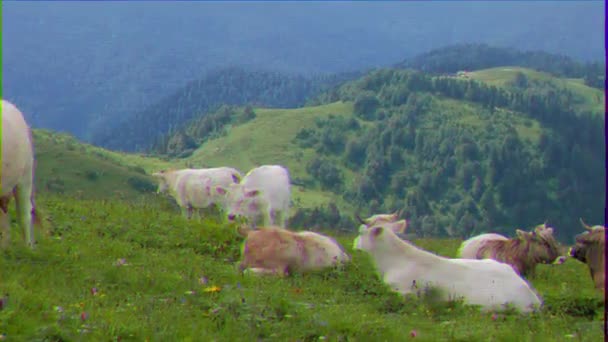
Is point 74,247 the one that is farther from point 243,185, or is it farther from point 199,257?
point 243,185

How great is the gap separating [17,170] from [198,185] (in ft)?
45.3

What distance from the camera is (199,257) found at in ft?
41.5

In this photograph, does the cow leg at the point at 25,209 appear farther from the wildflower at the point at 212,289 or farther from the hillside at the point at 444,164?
the hillside at the point at 444,164

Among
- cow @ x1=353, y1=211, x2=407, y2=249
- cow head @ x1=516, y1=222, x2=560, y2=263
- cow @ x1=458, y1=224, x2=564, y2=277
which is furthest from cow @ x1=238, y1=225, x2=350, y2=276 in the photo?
cow head @ x1=516, y1=222, x2=560, y2=263

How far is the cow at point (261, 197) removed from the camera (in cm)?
1959

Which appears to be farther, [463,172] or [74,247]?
[463,172]

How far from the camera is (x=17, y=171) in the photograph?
10.4m

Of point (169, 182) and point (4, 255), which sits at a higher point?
point (4, 255)

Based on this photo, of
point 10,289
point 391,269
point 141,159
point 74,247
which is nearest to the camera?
point 10,289

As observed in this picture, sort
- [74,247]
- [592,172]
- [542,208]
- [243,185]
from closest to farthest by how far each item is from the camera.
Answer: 1. [74,247]
2. [243,185]
3. [542,208]
4. [592,172]

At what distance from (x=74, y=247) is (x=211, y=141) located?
18727cm

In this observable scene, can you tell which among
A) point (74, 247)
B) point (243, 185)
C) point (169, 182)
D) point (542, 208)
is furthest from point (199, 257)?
point (542, 208)

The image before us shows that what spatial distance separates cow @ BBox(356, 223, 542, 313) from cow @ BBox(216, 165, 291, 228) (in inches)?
263

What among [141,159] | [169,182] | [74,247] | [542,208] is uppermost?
[74,247]
